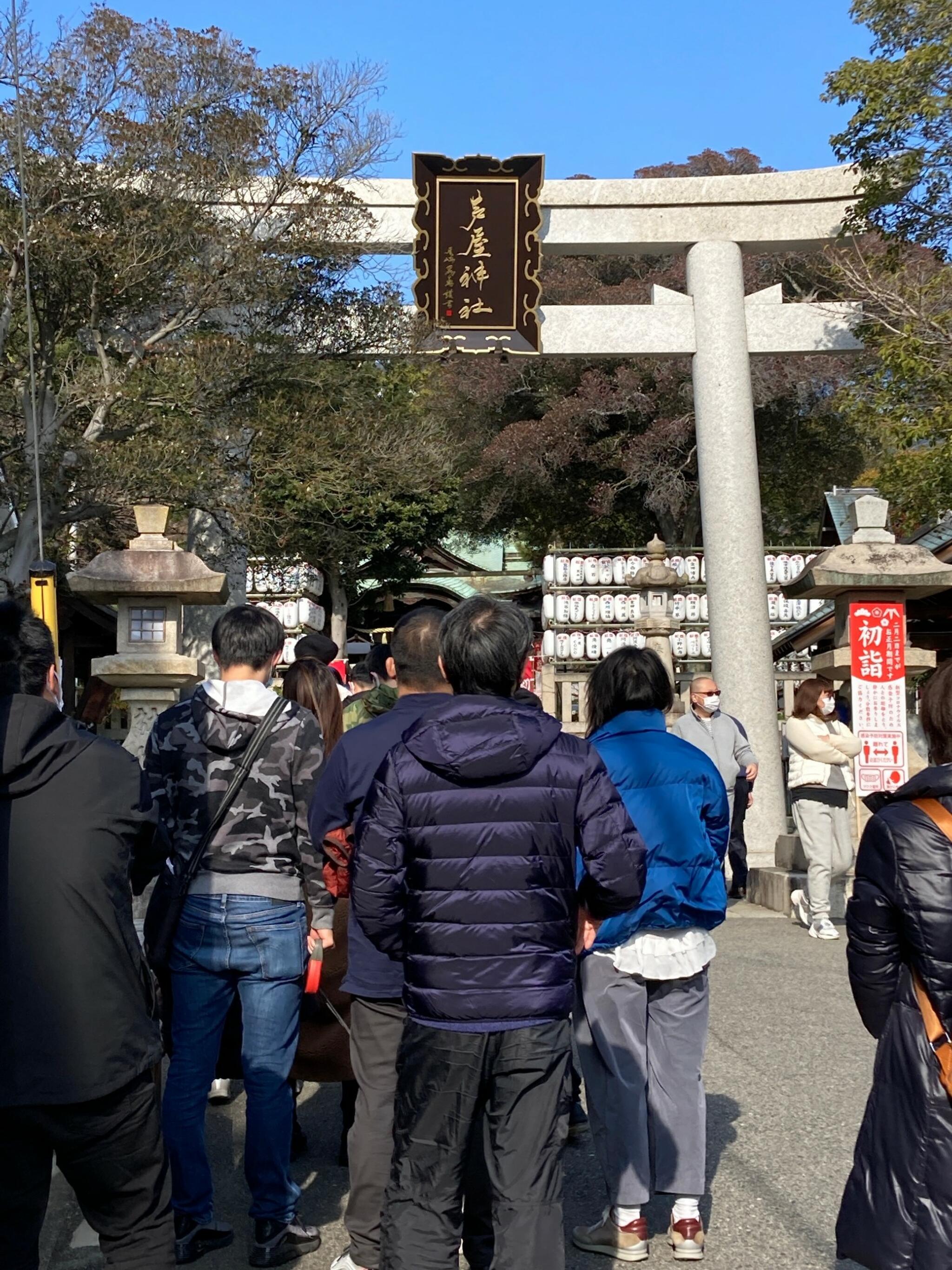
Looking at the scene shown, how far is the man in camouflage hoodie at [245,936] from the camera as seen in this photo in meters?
3.36

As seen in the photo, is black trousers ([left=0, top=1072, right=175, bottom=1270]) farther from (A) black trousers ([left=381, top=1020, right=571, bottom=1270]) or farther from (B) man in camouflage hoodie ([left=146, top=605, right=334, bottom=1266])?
(B) man in camouflage hoodie ([left=146, top=605, right=334, bottom=1266])

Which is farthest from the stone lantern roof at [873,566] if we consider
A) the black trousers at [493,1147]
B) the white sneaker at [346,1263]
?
the black trousers at [493,1147]

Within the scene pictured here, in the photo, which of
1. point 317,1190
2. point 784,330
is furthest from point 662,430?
point 317,1190

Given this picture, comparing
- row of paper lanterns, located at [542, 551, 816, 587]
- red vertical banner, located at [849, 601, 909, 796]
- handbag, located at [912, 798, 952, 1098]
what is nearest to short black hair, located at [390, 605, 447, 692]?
handbag, located at [912, 798, 952, 1098]

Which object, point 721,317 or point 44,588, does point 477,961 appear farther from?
point 721,317

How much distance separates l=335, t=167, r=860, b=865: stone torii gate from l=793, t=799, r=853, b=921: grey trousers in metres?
5.10

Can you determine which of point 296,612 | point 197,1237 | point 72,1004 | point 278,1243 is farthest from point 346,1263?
point 296,612

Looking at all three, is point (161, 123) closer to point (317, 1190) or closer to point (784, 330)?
point (784, 330)

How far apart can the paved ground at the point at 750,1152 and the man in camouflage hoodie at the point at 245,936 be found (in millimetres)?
198

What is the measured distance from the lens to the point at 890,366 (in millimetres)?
10125

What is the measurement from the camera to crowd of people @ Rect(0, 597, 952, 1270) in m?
2.34

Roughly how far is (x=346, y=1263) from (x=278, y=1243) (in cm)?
26

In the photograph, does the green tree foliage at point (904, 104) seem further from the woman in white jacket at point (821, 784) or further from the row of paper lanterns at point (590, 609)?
the row of paper lanterns at point (590, 609)

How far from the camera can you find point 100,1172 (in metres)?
2.40
